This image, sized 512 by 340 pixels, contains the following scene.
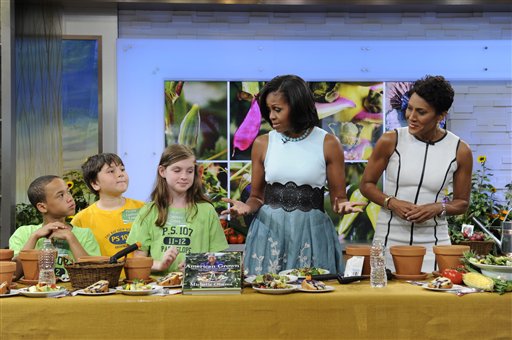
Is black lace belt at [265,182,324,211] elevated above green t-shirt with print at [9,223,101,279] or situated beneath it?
elevated above

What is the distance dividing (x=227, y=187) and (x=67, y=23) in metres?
1.88

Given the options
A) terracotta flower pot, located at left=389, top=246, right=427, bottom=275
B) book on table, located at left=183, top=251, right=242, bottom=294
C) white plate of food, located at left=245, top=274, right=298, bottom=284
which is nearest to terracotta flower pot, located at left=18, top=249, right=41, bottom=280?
book on table, located at left=183, top=251, right=242, bottom=294

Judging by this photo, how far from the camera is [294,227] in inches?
125

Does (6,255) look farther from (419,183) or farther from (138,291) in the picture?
(419,183)

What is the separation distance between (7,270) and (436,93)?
192 cm

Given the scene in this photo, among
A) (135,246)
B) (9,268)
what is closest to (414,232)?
(135,246)

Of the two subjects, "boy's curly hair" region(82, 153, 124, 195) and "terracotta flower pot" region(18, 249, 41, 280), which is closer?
"terracotta flower pot" region(18, 249, 41, 280)

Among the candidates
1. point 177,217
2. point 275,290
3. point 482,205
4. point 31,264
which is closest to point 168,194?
point 177,217

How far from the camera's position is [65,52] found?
5.69 m

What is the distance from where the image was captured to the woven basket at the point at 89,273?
2.43 meters

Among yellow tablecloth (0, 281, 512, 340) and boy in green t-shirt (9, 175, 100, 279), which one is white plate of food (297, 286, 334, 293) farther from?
boy in green t-shirt (9, 175, 100, 279)

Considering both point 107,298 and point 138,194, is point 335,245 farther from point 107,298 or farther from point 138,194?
point 138,194

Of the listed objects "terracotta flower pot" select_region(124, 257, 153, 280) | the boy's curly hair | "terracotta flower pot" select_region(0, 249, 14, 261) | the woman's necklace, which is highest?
the woman's necklace

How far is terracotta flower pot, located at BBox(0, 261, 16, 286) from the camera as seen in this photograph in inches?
96.4
